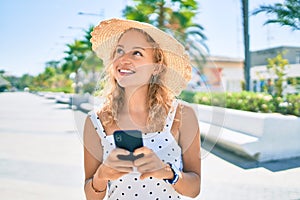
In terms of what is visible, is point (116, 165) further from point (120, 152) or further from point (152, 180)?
point (152, 180)

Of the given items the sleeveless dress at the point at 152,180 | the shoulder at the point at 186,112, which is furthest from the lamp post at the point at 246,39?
the sleeveless dress at the point at 152,180

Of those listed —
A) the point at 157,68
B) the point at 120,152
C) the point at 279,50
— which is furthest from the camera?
the point at 279,50

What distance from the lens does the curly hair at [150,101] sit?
1026 millimetres

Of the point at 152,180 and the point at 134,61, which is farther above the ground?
the point at 134,61

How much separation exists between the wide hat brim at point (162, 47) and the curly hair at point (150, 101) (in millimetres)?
26

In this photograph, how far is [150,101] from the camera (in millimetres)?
1064

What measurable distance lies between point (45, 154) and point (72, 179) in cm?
182

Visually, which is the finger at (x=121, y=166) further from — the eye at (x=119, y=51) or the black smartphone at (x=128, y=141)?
the eye at (x=119, y=51)

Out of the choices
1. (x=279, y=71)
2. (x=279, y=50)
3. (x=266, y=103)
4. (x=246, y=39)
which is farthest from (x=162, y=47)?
→ (x=279, y=50)

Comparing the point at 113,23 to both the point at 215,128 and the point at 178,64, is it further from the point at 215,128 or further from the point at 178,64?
the point at 215,128

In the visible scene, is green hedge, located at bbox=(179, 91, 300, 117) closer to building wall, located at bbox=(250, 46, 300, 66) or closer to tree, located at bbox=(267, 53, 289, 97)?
tree, located at bbox=(267, 53, 289, 97)

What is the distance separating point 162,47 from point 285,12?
38.9ft

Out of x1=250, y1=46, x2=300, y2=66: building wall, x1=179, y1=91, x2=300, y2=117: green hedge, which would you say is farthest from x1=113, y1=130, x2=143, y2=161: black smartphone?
x1=250, y1=46, x2=300, y2=66: building wall

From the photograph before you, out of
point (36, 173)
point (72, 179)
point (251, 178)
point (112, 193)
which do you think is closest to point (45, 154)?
point (36, 173)
